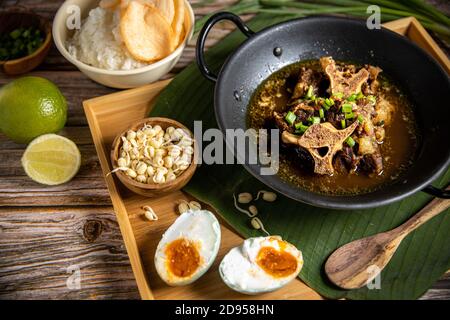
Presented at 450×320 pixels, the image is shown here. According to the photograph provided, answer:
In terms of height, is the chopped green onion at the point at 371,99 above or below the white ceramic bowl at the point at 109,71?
above

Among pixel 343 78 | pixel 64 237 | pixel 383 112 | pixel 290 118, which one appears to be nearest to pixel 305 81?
pixel 343 78

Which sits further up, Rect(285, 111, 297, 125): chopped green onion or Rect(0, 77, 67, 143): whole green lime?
Rect(285, 111, 297, 125): chopped green onion

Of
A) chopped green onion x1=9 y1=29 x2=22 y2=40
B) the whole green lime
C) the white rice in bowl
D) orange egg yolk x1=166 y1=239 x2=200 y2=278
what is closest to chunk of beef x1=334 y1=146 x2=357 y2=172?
orange egg yolk x1=166 y1=239 x2=200 y2=278

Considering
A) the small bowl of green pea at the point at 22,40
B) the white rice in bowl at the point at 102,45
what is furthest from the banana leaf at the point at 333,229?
the small bowl of green pea at the point at 22,40

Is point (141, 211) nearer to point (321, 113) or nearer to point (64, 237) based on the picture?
point (64, 237)

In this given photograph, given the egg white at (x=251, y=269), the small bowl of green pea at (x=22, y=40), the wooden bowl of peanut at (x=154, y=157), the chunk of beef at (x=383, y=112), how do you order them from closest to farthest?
the egg white at (x=251, y=269) → the wooden bowl of peanut at (x=154, y=157) → the chunk of beef at (x=383, y=112) → the small bowl of green pea at (x=22, y=40)

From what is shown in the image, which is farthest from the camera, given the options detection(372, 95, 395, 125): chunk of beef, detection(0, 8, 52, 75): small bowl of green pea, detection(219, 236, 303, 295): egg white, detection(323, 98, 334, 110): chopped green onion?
detection(0, 8, 52, 75): small bowl of green pea

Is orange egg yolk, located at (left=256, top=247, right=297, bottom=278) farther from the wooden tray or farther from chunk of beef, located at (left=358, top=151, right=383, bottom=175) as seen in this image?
chunk of beef, located at (left=358, top=151, right=383, bottom=175)

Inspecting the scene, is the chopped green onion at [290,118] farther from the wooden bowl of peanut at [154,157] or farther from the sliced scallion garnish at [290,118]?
the wooden bowl of peanut at [154,157]
